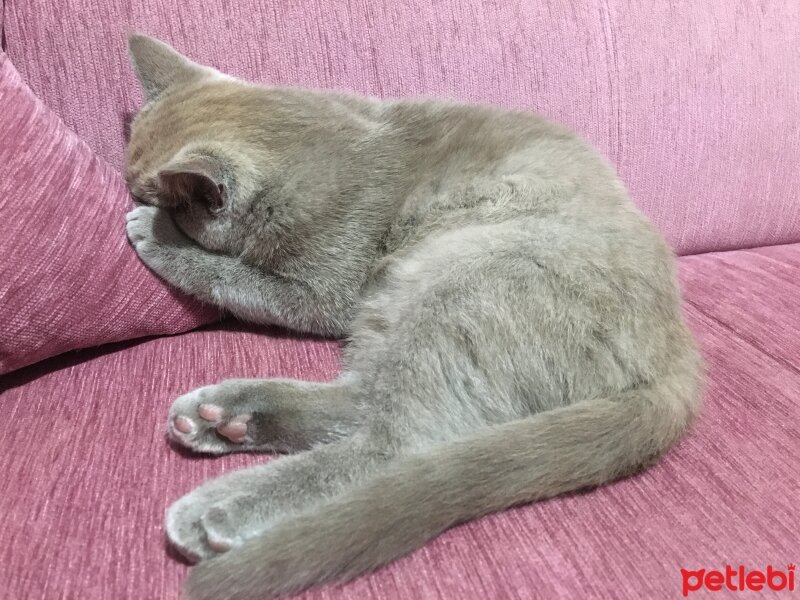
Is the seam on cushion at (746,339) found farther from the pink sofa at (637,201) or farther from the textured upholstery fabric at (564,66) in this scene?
the textured upholstery fabric at (564,66)

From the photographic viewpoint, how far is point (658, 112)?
1462 mm

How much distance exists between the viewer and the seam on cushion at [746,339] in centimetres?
110

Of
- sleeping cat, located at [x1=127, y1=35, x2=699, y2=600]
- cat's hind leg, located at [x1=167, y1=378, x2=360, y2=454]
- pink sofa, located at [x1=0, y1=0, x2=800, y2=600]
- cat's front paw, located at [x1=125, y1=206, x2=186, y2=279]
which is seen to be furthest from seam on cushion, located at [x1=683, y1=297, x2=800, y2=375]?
cat's front paw, located at [x1=125, y1=206, x2=186, y2=279]

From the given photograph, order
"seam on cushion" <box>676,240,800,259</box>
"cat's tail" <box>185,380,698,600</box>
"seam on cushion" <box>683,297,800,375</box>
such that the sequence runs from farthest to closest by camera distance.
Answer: "seam on cushion" <box>676,240,800,259</box> → "seam on cushion" <box>683,297,800,375</box> → "cat's tail" <box>185,380,698,600</box>

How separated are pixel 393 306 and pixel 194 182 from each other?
1.31 feet

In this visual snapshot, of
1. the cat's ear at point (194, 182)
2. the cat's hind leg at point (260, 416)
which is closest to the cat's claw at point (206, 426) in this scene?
the cat's hind leg at point (260, 416)

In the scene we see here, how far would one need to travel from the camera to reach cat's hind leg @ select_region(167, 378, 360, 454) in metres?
0.86

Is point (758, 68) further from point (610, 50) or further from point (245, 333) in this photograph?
point (245, 333)

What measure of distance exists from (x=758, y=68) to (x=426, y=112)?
0.87 m

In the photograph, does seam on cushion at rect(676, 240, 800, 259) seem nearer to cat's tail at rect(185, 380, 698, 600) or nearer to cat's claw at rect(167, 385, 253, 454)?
cat's tail at rect(185, 380, 698, 600)

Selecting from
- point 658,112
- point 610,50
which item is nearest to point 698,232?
point 658,112

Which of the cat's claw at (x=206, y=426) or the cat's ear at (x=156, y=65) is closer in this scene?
the cat's claw at (x=206, y=426)

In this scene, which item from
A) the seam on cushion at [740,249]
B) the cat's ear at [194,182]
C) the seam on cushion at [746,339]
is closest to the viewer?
the cat's ear at [194,182]

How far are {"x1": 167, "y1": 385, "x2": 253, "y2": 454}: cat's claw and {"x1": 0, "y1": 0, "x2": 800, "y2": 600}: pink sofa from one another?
22 millimetres
